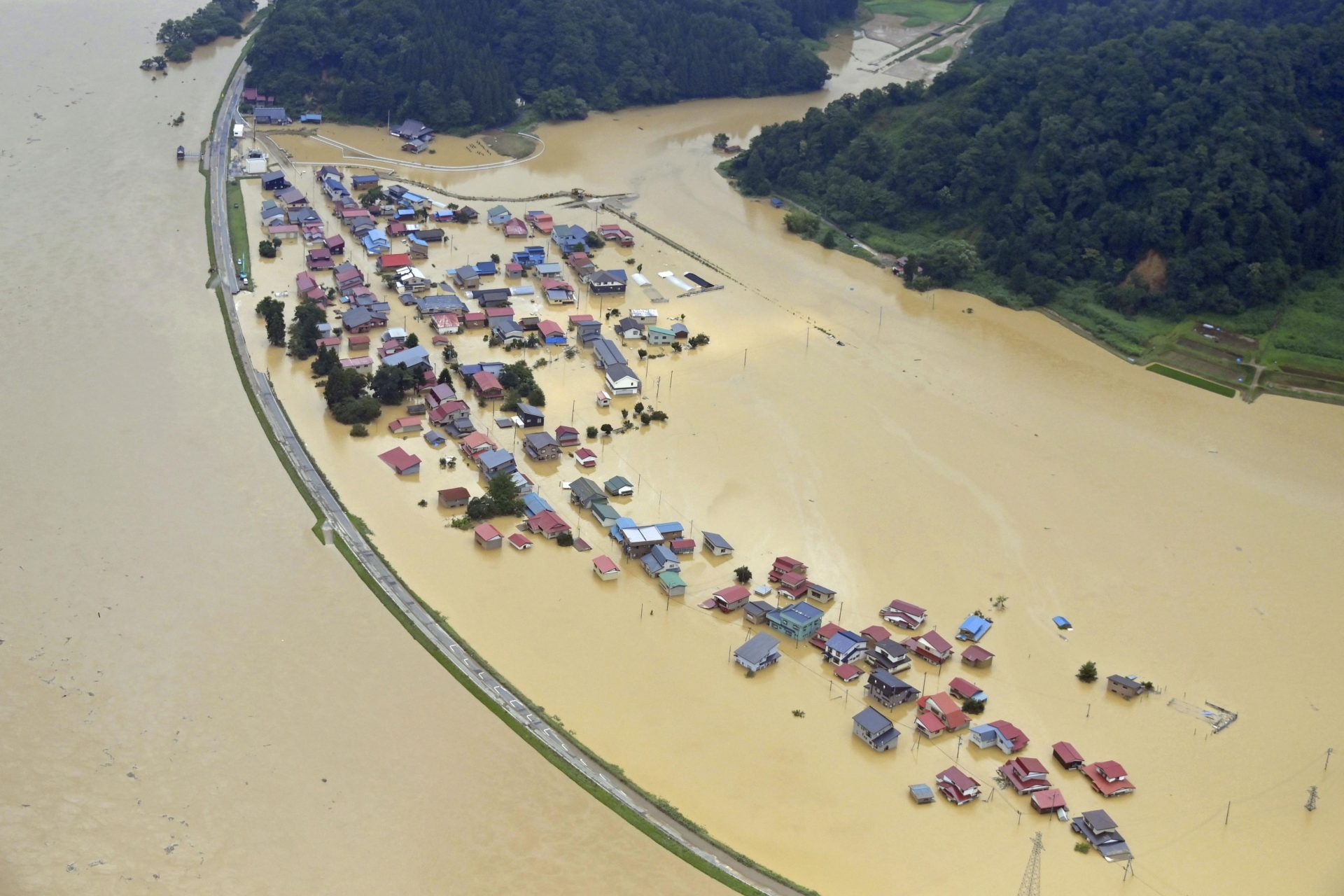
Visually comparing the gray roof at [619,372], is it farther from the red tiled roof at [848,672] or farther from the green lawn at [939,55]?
the green lawn at [939,55]

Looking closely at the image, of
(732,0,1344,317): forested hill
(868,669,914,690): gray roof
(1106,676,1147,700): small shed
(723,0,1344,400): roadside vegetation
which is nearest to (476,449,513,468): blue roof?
(868,669,914,690): gray roof

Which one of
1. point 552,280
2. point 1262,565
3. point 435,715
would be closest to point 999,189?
point 552,280

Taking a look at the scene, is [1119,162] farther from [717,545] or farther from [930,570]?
[717,545]

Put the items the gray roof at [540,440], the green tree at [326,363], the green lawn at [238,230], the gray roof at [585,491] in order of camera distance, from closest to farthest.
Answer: the gray roof at [585,491]
the gray roof at [540,440]
the green tree at [326,363]
the green lawn at [238,230]

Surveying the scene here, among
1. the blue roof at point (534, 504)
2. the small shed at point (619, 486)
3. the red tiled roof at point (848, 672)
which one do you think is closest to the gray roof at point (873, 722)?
the red tiled roof at point (848, 672)

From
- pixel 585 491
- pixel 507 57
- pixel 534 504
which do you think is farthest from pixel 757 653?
pixel 507 57

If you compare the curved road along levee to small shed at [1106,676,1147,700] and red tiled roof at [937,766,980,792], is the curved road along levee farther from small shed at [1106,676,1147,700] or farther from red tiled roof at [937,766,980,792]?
small shed at [1106,676,1147,700]
